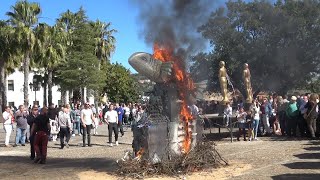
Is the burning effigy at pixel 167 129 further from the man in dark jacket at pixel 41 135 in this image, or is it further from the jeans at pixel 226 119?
the jeans at pixel 226 119

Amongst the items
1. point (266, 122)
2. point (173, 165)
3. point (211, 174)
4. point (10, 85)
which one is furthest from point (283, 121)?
point (10, 85)

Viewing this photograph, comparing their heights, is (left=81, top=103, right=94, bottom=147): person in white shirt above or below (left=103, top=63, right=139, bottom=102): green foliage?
below

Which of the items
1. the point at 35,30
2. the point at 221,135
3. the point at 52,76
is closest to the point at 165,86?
the point at 221,135

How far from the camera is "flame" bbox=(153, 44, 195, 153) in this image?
9.98 m

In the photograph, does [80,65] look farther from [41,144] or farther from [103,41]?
[41,144]

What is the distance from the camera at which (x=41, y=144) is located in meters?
12.1

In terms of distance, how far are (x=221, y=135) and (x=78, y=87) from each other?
24.7 m

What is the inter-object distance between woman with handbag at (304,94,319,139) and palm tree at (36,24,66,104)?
24.4 metres

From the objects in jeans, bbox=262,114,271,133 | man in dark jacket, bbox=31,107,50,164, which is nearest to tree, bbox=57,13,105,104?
jeans, bbox=262,114,271,133

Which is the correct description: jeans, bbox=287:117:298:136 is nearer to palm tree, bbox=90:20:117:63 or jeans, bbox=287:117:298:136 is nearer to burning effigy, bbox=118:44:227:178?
burning effigy, bbox=118:44:227:178

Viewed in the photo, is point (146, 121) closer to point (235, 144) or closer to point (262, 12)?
point (235, 144)

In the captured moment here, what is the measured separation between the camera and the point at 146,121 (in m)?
9.59

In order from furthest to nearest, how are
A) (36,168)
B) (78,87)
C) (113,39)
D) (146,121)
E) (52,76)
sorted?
(113,39)
(52,76)
(78,87)
(36,168)
(146,121)

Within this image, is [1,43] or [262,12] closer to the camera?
[1,43]
